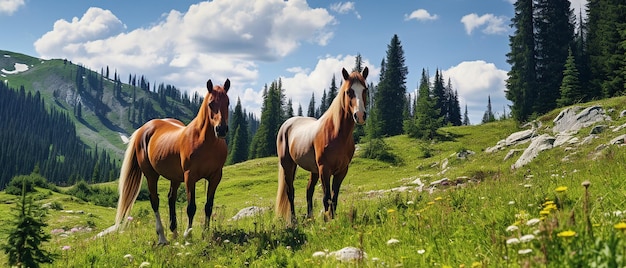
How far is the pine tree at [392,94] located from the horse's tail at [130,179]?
68.8m

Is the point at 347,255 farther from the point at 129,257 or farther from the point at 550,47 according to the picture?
the point at 550,47

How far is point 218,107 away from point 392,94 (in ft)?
238

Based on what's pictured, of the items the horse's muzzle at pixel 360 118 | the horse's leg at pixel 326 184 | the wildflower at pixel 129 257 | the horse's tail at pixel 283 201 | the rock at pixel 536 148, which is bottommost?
the wildflower at pixel 129 257

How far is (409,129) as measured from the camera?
6469cm

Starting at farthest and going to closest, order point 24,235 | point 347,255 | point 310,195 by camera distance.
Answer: point 310,195
point 24,235
point 347,255

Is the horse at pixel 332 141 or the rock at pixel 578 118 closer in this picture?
the horse at pixel 332 141

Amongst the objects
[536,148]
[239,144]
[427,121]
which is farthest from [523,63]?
[239,144]

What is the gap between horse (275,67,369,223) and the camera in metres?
→ 7.96

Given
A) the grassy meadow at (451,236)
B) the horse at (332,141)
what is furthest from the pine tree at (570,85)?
the horse at (332,141)

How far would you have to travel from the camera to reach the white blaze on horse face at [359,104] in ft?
24.7

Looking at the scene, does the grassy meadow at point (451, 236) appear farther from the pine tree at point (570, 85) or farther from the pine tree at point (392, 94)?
the pine tree at point (392, 94)

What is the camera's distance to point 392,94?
257ft

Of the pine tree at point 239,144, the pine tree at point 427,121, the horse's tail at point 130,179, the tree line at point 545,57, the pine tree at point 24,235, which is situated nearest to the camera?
the pine tree at point 24,235

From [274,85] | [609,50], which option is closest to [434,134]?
[609,50]
